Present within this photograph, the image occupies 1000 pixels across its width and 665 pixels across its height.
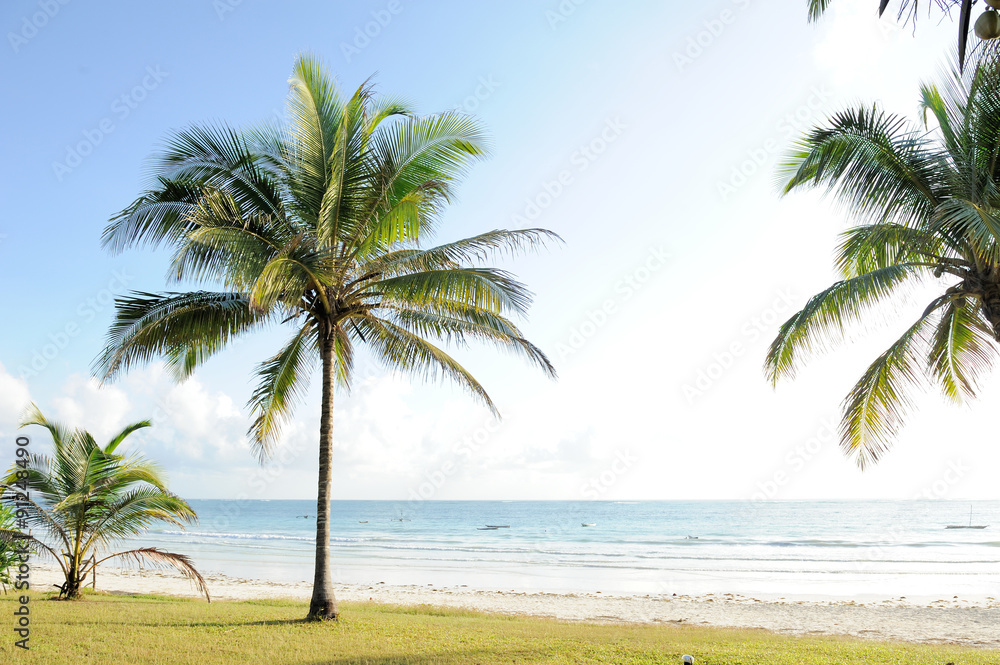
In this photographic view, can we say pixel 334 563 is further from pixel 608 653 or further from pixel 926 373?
pixel 926 373

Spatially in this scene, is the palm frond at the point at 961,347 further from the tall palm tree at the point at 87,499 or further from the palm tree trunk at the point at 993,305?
the tall palm tree at the point at 87,499

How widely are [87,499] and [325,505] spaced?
4.32 meters

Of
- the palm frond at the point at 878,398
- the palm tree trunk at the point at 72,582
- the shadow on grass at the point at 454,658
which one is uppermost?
the palm frond at the point at 878,398

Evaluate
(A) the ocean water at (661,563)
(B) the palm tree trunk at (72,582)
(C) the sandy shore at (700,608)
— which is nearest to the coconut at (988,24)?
(C) the sandy shore at (700,608)

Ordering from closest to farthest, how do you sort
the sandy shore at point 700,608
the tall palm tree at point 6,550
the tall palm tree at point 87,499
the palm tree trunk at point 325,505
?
the tall palm tree at point 6,550 → the palm tree trunk at point 325,505 → the tall palm tree at point 87,499 → the sandy shore at point 700,608

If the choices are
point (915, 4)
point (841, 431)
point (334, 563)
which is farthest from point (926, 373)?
point (334, 563)

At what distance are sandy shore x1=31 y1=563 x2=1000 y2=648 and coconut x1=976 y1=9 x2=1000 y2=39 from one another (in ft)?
34.1

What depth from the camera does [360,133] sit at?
9.14 m

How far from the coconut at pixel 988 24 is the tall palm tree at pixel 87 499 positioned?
1099 centimetres

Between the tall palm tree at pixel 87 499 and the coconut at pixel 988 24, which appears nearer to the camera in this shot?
the coconut at pixel 988 24

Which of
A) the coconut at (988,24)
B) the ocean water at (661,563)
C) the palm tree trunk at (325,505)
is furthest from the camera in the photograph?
the ocean water at (661,563)

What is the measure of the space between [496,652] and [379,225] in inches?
225

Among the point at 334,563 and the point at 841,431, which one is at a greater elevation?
the point at 841,431

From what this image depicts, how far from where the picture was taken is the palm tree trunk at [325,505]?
867cm
